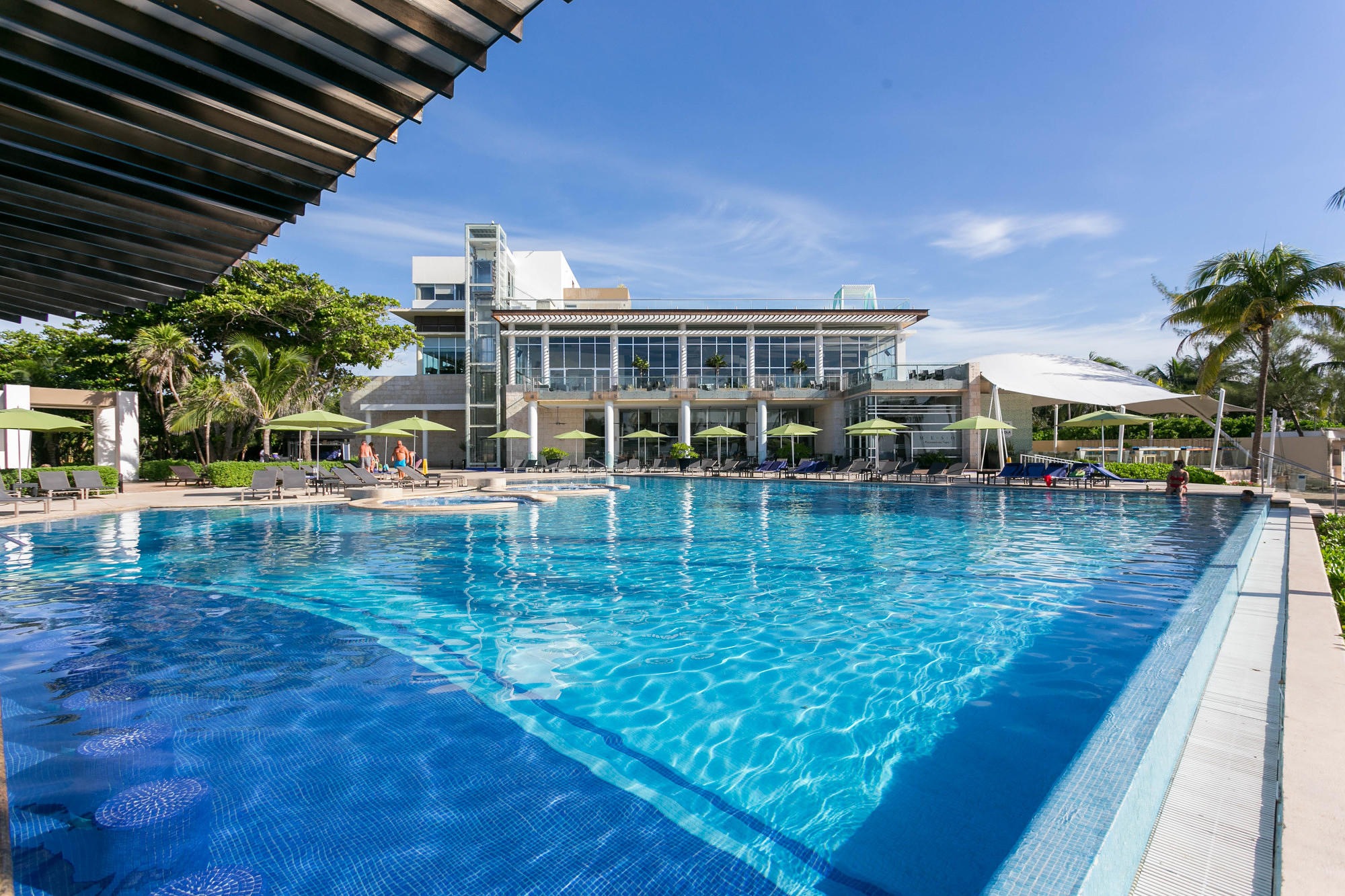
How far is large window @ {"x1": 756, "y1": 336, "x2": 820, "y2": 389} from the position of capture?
110 ft

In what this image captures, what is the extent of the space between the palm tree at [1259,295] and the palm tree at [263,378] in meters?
31.4

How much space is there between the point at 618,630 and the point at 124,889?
348 cm

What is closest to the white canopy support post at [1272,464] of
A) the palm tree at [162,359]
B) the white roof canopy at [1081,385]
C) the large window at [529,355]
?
the white roof canopy at [1081,385]

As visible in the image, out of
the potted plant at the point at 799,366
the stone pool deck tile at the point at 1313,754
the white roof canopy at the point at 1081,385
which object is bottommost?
the stone pool deck tile at the point at 1313,754

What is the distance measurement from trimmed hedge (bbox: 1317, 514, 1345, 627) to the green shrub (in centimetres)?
2708

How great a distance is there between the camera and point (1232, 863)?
1934 mm

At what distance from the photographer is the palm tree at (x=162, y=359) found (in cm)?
2189

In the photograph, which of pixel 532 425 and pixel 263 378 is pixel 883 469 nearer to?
pixel 532 425

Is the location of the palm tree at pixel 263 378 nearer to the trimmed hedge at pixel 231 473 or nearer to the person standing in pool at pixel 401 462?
the trimmed hedge at pixel 231 473

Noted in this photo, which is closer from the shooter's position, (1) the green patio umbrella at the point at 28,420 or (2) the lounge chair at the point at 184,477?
(1) the green patio umbrella at the point at 28,420

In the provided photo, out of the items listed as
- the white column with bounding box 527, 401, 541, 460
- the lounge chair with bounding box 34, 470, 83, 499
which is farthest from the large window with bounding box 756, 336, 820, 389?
the lounge chair with bounding box 34, 470, 83, 499

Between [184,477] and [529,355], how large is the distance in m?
16.3

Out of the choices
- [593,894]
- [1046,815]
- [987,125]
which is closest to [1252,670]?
[1046,815]

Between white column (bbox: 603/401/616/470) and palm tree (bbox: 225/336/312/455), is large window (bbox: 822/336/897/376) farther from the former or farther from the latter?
palm tree (bbox: 225/336/312/455)
